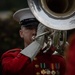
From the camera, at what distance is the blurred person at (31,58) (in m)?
4.50

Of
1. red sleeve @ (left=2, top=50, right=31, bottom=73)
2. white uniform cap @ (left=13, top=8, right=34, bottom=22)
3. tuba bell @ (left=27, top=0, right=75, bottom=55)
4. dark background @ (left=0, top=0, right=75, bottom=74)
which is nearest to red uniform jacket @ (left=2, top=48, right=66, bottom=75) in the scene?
red sleeve @ (left=2, top=50, right=31, bottom=73)

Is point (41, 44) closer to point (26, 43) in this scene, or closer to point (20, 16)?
point (26, 43)

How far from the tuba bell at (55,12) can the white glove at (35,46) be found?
0.09 meters

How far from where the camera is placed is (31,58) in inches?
178

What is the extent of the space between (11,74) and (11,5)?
7.98 feet

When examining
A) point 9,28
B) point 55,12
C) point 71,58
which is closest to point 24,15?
point 55,12

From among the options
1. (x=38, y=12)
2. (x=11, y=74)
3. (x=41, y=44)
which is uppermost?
(x=38, y=12)

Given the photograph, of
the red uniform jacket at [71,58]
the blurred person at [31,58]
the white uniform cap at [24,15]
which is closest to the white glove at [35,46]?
the blurred person at [31,58]

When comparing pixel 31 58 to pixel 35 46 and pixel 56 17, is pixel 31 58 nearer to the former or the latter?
pixel 35 46

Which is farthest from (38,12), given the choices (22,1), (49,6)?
(22,1)

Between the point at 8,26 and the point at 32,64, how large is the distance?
2.40 metres

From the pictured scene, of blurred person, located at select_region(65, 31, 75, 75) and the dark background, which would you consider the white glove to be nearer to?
blurred person, located at select_region(65, 31, 75, 75)

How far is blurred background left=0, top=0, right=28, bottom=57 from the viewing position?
6.90 meters

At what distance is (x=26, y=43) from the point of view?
4.65 meters
